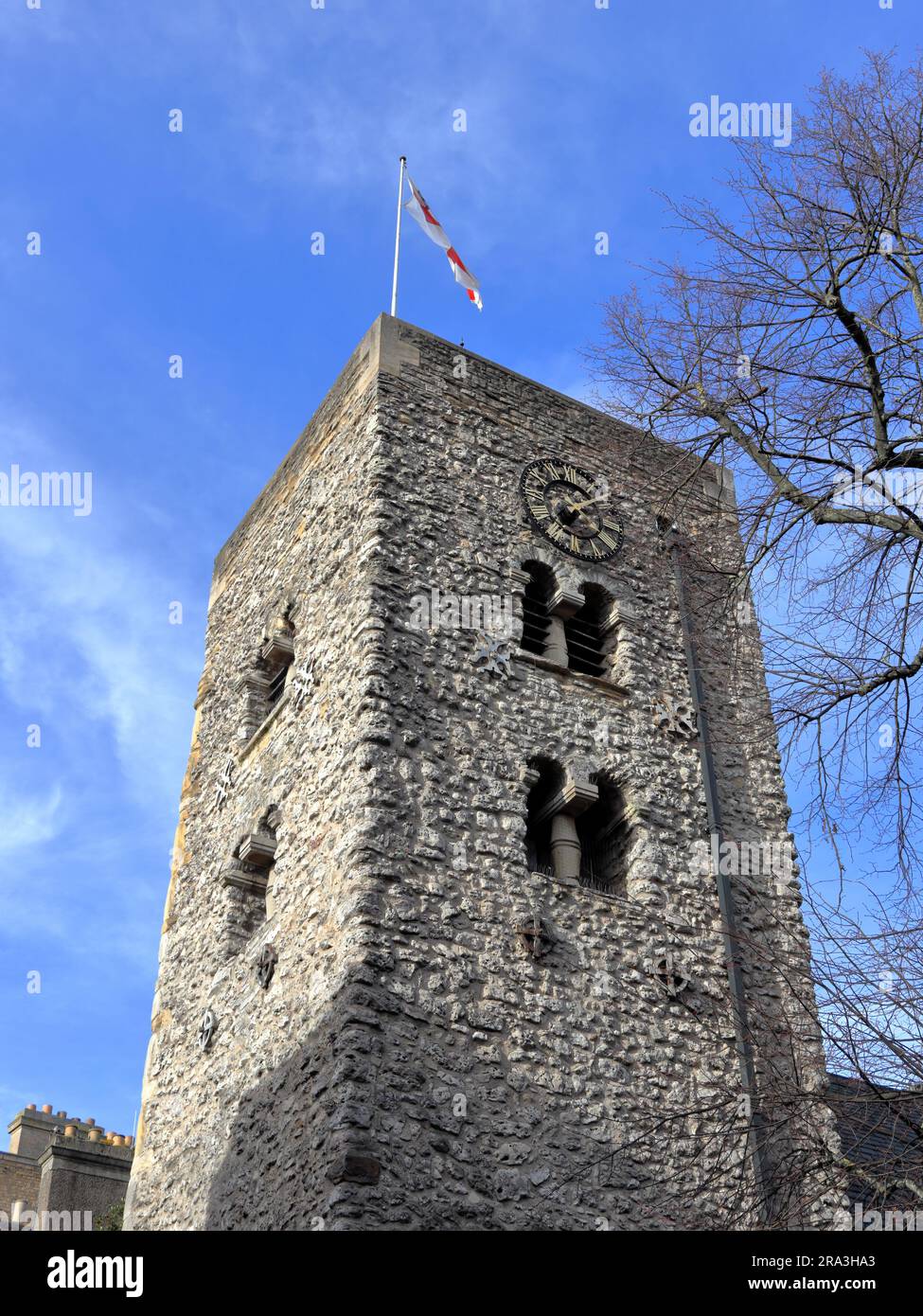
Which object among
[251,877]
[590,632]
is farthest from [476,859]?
[590,632]

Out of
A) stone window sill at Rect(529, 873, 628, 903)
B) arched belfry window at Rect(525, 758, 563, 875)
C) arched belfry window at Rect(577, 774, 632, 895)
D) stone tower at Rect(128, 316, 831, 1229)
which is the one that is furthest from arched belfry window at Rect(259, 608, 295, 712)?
stone window sill at Rect(529, 873, 628, 903)

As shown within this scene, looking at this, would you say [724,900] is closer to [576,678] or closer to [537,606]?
[576,678]

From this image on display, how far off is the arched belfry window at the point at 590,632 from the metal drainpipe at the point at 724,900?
2.92 feet

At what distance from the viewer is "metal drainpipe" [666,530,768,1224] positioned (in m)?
11.4

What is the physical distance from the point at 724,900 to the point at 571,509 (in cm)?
427

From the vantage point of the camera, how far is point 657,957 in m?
12.3

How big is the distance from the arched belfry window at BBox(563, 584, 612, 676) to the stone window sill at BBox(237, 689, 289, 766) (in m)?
2.68

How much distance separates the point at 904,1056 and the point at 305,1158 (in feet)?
15.0

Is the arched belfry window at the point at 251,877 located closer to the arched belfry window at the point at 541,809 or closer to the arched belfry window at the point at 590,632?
the arched belfry window at the point at 541,809

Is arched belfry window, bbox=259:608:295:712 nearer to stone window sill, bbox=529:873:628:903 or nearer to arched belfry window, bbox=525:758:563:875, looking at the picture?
arched belfry window, bbox=525:758:563:875

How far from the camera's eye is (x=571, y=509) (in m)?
15.1
